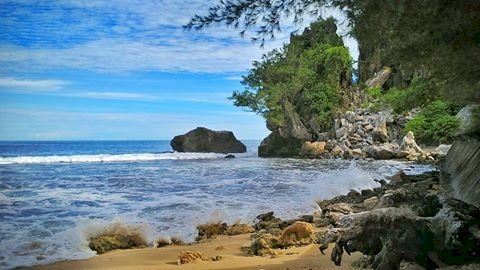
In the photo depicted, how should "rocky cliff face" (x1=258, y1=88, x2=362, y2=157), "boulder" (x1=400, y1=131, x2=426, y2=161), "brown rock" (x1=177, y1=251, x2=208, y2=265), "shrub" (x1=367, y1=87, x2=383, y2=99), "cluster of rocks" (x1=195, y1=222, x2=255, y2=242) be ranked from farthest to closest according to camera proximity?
"shrub" (x1=367, y1=87, x2=383, y2=99)
"rocky cliff face" (x1=258, y1=88, x2=362, y2=157)
"boulder" (x1=400, y1=131, x2=426, y2=161)
"cluster of rocks" (x1=195, y1=222, x2=255, y2=242)
"brown rock" (x1=177, y1=251, x2=208, y2=265)

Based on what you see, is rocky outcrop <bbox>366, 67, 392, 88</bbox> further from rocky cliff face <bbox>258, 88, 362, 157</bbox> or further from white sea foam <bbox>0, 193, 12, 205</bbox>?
white sea foam <bbox>0, 193, 12, 205</bbox>

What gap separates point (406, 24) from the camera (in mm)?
3555

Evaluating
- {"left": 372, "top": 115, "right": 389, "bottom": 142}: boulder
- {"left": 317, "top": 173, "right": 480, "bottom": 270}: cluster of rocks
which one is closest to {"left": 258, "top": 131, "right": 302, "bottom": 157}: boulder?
{"left": 372, "top": 115, "right": 389, "bottom": 142}: boulder

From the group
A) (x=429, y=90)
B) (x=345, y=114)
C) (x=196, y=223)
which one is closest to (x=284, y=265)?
(x=196, y=223)

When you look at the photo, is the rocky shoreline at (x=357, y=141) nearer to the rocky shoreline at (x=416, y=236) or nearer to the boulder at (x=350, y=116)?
the boulder at (x=350, y=116)

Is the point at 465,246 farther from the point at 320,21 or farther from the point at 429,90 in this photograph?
the point at 429,90

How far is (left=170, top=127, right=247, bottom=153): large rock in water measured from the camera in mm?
40719

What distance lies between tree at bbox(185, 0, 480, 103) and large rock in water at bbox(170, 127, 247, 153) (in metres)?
36.3

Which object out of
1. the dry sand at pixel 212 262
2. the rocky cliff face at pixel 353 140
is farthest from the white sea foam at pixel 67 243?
the rocky cliff face at pixel 353 140

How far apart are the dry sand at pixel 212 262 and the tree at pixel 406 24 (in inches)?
79.5

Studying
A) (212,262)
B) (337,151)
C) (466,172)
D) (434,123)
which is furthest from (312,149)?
(212,262)

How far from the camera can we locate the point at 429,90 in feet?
27.5

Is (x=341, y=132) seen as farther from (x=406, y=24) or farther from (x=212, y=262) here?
(x=406, y=24)

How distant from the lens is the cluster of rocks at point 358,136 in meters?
28.8
